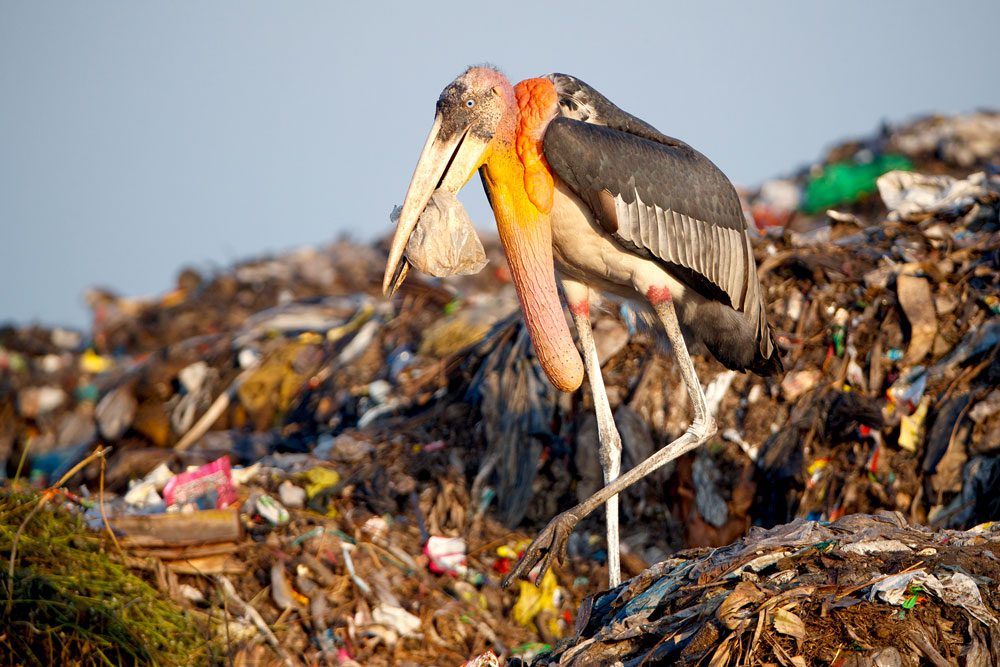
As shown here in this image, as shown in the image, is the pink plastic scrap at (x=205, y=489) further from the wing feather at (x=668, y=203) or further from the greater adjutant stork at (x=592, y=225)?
the wing feather at (x=668, y=203)

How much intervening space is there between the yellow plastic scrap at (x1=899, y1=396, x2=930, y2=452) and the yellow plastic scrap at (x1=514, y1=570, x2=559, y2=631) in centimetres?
158

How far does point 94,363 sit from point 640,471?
7.14 metres

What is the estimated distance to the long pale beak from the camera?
128 inches

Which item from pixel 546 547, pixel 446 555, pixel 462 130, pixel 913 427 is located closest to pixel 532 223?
pixel 462 130

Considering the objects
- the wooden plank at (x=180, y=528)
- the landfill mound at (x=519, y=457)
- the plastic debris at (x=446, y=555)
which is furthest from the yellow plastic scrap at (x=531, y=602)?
the wooden plank at (x=180, y=528)

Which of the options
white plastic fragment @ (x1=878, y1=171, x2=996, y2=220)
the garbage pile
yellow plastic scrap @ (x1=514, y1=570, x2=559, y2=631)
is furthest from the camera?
white plastic fragment @ (x1=878, y1=171, x2=996, y2=220)

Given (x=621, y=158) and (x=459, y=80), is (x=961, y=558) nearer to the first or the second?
(x=621, y=158)

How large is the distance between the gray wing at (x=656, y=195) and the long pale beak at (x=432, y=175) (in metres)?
0.25

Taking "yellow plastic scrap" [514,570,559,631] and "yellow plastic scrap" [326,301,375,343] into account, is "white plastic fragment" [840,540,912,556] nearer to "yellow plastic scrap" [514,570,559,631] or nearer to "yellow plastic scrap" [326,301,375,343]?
"yellow plastic scrap" [514,570,559,631]

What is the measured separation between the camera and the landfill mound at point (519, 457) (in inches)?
169

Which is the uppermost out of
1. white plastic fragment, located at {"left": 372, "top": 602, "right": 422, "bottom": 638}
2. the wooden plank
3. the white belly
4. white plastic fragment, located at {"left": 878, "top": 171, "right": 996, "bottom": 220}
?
the white belly

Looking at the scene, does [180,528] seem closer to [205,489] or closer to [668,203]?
[205,489]

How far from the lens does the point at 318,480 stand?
5.09 m

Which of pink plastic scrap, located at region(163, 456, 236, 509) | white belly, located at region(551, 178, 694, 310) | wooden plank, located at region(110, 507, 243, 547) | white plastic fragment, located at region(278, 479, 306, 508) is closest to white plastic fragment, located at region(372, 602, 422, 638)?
wooden plank, located at region(110, 507, 243, 547)
